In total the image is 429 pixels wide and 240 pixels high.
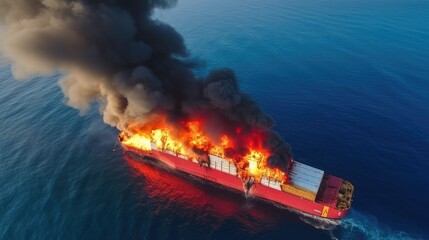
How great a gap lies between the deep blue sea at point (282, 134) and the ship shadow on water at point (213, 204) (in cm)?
24

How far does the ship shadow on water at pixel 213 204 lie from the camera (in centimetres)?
5447

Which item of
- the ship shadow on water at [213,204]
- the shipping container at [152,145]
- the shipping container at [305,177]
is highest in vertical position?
the shipping container at [305,177]

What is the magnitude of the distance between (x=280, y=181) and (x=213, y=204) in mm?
13137

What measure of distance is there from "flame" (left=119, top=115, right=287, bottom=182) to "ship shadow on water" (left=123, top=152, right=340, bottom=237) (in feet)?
18.8

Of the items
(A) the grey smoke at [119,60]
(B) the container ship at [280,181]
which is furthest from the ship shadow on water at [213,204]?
(A) the grey smoke at [119,60]

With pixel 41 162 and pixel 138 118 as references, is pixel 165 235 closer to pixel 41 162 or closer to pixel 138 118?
pixel 138 118

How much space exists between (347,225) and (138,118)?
42071mm

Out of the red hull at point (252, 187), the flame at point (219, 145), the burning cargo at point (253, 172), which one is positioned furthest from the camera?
the flame at point (219, 145)

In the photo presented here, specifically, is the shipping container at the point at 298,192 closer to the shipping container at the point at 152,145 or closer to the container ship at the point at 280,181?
the container ship at the point at 280,181

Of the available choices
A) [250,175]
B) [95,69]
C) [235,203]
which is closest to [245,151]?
[250,175]

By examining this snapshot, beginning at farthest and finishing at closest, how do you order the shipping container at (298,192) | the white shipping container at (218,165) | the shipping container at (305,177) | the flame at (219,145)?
the white shipping container at (218,165)
the flame at (219,145)
the shipping container at (305,177)
the shipping container at (298,192)

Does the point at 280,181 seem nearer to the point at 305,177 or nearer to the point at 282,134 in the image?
the point at 305,177

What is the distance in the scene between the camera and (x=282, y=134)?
247 ft

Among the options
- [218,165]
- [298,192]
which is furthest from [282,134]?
[298,192]
